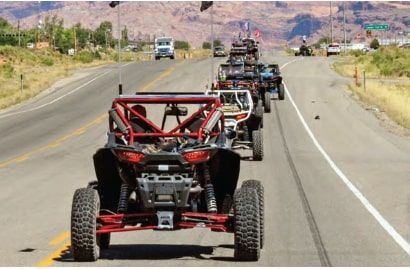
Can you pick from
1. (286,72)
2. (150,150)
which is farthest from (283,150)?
(286,72)

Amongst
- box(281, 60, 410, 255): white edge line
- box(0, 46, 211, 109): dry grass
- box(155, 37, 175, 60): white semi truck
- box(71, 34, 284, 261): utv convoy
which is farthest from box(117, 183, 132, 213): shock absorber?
box(155, 37, 175, 60): white semi truck

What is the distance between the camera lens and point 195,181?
9930mm

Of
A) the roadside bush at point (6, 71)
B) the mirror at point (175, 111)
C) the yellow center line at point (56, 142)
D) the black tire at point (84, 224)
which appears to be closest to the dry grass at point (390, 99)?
the yellow center line at point (56, 142)

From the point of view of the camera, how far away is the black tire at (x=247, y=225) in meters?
9.35

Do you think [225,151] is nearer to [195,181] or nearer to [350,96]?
[195,181]

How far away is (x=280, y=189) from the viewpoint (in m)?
17.5

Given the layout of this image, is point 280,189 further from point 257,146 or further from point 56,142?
point 56,142

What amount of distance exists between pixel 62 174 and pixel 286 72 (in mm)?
42737

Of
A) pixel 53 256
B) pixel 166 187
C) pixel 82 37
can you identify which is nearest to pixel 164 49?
pixel 82 37

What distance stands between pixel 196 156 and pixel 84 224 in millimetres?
1405

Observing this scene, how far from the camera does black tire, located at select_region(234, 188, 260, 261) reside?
9.35m

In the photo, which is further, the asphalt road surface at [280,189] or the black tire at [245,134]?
the black tire at [245,134]

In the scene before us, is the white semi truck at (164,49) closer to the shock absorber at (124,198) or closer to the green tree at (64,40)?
the green tree at (64,40)

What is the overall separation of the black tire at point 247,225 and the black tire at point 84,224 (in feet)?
4.95
